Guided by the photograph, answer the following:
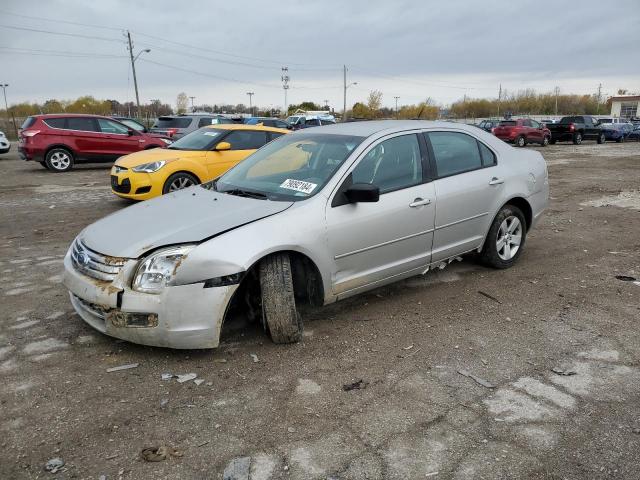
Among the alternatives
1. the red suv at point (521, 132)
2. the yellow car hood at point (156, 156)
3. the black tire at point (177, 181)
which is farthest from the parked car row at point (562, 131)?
the black tire at point (177, 181)

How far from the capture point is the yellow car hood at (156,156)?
8.58 meters

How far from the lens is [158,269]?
3.24 m

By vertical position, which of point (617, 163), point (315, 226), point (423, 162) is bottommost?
point (617, 163)

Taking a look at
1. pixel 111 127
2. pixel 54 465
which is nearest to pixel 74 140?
pixel 111 127

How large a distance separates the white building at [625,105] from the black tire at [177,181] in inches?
3428

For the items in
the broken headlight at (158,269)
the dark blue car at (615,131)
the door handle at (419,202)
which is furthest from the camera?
the dark blue car at (615,131)

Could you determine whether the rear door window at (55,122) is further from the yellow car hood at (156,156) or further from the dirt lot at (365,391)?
the dirt lot at (365,391)

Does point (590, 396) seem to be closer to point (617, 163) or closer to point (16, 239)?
point (16, 239)

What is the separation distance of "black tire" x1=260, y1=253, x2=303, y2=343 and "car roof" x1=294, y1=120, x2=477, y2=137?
4.91 ft

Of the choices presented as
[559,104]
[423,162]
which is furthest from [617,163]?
[559,104]

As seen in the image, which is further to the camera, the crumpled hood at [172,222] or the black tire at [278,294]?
the black tire at [278,294]

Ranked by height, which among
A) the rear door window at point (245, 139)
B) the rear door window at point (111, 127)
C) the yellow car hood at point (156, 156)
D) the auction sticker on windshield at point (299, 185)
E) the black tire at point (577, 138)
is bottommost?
the black tire at point (577, 138)

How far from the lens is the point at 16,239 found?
6.77m

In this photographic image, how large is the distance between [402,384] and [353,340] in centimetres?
68
